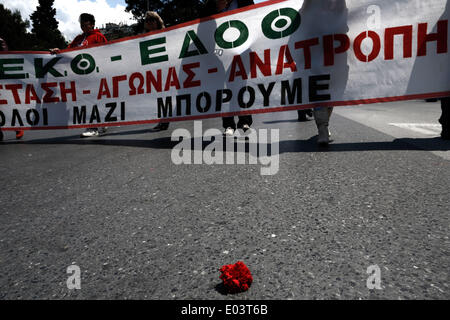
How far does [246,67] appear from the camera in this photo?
4.73 meters

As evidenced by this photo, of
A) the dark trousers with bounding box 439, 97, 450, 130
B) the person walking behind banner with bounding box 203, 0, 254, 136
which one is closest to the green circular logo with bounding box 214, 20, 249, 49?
the person walking behind banner with bounding box 203, 0, 254, 136

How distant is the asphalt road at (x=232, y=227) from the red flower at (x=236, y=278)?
3cm

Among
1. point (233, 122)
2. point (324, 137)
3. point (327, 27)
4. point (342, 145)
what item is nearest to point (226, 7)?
point (327, 27)

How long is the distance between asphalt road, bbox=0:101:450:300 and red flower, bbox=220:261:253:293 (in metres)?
0.03

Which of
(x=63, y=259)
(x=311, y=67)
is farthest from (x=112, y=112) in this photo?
(x=63, y=259)

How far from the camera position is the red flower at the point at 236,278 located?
1.26m

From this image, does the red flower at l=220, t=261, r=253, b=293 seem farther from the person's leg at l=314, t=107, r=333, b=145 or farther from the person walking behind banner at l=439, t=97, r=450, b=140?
the person walking behind banner at l=439, t=97, r=450, b=140

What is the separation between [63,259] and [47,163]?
2.89 meters

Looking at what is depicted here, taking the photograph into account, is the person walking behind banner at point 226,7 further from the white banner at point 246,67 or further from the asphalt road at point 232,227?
the asphalt road at point 232,227

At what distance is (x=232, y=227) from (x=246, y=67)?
3.35 meters

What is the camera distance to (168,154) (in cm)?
421

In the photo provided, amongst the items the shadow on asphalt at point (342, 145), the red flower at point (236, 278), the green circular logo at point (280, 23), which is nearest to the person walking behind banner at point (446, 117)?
the shadow on asphalt at point (342, 145)

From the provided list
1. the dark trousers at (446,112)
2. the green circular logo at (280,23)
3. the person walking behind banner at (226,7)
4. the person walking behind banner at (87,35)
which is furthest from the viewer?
the person walking behind banner at (87,35)

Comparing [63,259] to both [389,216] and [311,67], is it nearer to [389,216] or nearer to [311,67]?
[389,216]
